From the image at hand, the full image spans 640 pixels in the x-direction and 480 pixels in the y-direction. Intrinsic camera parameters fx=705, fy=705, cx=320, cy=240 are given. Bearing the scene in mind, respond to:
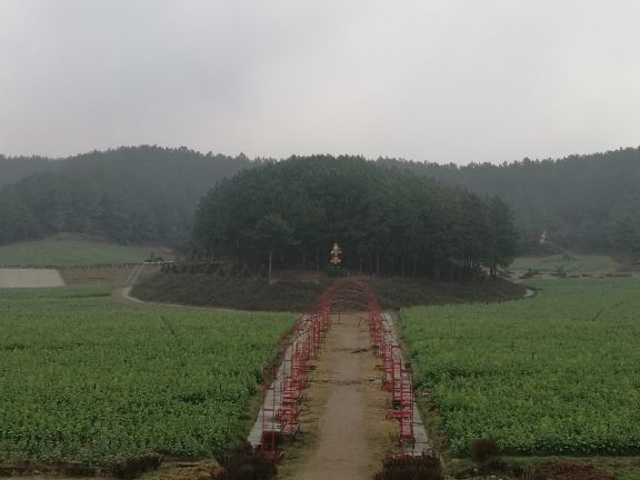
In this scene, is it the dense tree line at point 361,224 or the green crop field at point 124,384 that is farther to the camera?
the dense tree line at point 361,224

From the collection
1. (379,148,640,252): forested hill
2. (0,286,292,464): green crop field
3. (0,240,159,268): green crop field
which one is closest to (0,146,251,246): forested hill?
(0,240,159,268): green crop field

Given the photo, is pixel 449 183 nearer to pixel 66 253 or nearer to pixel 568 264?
pixel 568 264

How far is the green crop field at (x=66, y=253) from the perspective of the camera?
4136 inches

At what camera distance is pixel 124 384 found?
21438 mm

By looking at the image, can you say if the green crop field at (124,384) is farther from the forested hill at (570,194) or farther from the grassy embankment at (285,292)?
the forested hill at (570,194)

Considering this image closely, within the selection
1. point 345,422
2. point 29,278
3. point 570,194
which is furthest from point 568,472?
point 570,194

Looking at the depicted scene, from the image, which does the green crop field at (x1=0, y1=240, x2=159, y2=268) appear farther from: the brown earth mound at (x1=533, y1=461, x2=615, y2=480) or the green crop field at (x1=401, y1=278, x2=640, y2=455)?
the brown earth mound at (x1=533, y1=461, x2=615, y2=480)

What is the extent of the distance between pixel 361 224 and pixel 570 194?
386ft

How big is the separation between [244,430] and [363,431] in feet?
10.0

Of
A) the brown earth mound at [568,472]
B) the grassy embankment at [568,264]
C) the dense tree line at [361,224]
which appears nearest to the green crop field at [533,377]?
the brown earth mound at [568,472]

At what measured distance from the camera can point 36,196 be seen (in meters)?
139

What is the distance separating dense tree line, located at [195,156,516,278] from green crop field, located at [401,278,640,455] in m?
19.4

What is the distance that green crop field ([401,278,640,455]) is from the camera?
1602 centimetres

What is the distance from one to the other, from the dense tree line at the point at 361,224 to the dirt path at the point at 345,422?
3250 cm
